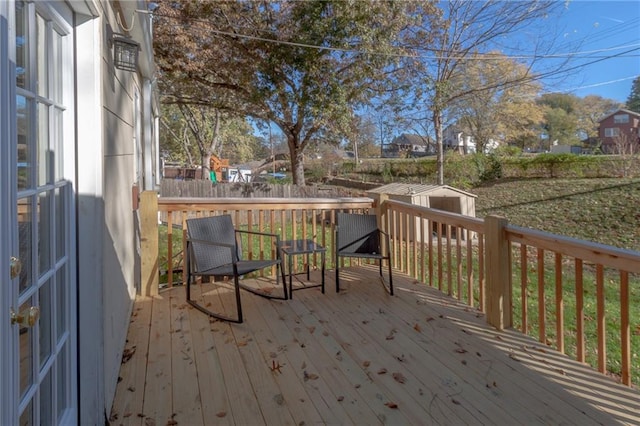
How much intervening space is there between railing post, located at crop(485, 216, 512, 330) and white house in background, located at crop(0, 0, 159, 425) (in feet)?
8.36

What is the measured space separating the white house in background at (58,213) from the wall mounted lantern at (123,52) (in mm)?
96

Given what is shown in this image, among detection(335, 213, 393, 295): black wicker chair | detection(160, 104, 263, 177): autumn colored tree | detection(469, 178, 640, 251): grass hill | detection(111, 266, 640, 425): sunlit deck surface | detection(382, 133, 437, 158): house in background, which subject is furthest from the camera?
detection(382, 133, 437, 158): house in background

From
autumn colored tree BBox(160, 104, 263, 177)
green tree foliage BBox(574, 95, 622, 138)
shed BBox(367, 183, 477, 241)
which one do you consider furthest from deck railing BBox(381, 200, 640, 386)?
green tree foliage BBox(574, 95, 622, 138)

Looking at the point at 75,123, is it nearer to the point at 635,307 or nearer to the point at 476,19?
the point at 635,307

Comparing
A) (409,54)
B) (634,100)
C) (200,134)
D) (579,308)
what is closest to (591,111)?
(634,100)

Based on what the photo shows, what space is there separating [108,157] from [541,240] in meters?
2.63

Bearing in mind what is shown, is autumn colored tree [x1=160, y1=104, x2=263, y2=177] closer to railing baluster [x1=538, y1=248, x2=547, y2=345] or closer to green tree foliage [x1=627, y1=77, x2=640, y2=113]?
railing baluster [x1=538, y1=248, x2=547, y2=345]

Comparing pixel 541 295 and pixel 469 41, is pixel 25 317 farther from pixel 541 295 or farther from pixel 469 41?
pixel 469 41

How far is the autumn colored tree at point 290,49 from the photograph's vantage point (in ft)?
32.2

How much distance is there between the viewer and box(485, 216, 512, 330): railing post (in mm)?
3023

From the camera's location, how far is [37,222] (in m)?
1.34

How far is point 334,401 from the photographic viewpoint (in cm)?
214

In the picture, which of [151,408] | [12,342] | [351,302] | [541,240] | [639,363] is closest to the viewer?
[12,342]

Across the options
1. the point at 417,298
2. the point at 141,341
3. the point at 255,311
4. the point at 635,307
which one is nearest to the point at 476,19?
the point at 635,307
